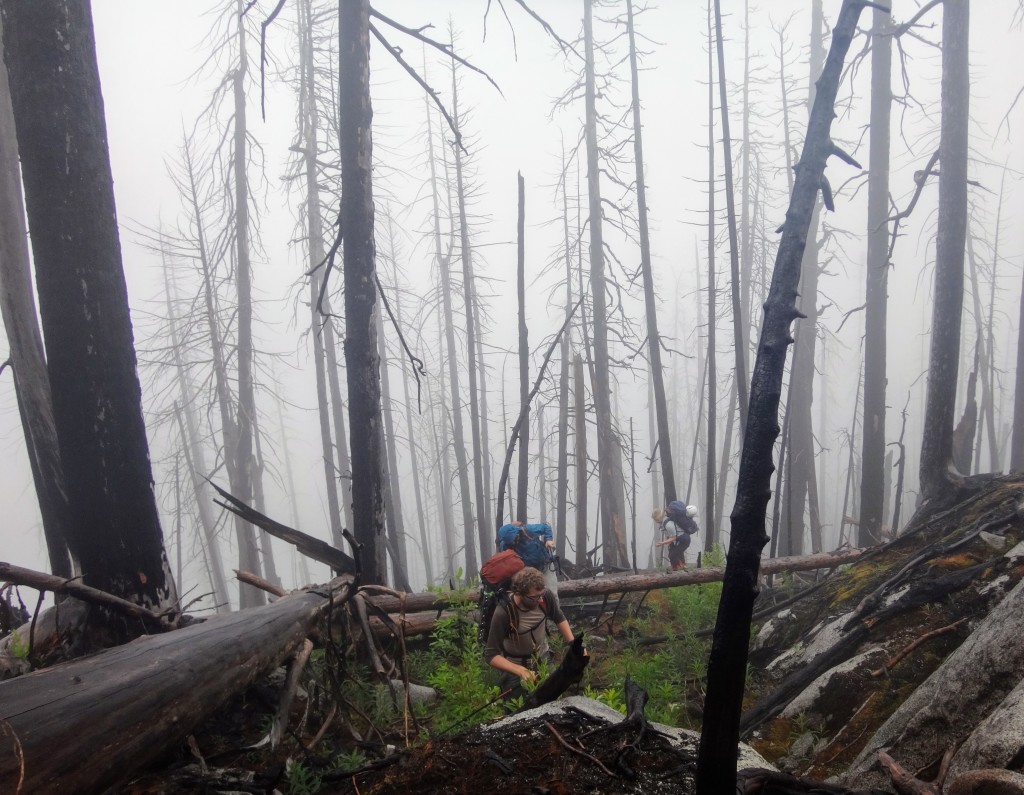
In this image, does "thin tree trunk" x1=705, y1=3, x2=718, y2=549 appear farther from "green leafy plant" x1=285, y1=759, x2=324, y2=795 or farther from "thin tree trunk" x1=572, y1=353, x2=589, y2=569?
"green leafy plant" x1=285, y1=759, x2=324, y2=795

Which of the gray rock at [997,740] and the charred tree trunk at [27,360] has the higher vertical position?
the charred tree trunk at [27,360]

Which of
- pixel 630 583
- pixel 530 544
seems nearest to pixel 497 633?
pixel 530 544

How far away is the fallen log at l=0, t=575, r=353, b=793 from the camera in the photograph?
1996 millimetres

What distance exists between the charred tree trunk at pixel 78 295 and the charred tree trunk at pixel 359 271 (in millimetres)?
1972

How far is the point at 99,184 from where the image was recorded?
13.2ft

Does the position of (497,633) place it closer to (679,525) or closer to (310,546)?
(310,546)

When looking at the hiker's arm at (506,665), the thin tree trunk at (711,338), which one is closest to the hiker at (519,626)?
the hiker's arm at (506,665)

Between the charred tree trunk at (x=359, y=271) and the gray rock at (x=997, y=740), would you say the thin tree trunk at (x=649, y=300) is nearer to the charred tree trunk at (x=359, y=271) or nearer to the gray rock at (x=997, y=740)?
the charred tree trunk at (x=359, y=271)

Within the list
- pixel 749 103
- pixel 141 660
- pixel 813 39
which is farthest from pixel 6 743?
pixel 749 103

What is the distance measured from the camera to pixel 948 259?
7613 mm

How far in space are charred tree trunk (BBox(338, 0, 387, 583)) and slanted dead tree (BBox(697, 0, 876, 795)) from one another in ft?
13.7

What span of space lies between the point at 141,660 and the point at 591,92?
55.9 ft

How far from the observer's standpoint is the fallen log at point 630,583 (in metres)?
6.09

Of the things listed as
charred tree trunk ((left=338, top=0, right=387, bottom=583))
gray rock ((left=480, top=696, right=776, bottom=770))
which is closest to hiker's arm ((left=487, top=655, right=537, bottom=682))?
charred tree trunk ((left=338, top=0, right=387, bottom=583))
